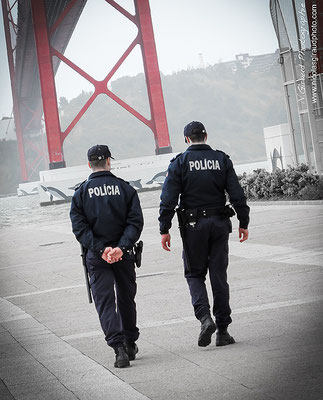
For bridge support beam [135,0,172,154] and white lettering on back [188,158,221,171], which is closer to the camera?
white lettering on back [188,158,221,171]

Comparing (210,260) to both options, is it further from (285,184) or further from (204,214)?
(285,184)

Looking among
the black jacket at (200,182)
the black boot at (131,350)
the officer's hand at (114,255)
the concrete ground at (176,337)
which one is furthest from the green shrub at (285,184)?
the officer's hand at (114,255)

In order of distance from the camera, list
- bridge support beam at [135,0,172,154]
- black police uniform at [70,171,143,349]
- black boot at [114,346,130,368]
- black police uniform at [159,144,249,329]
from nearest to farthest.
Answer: black boot at [114,346,130,368] < black police uniform at [70,171,143,349] < black police uniform at [159,144,249,329] < bridge support beam at [135,0,172,154]

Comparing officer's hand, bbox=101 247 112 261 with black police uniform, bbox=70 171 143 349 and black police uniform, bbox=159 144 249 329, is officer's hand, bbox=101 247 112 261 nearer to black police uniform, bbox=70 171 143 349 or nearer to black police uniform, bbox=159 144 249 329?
black police uniform, bbox=70 171 143 349

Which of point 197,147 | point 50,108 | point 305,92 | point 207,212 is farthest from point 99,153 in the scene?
point 50,108

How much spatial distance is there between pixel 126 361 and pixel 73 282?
3.89 m

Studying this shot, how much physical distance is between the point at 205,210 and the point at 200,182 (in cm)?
15

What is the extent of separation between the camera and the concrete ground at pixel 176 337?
9.91 ft

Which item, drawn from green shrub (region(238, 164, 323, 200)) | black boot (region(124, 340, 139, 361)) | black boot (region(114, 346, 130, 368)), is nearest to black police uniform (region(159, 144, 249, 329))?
black boot (region(124, 340, 139, 361))

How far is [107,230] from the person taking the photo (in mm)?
3820

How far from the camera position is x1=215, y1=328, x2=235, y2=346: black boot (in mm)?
3869

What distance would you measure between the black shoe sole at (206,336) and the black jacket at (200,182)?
0.59 metres

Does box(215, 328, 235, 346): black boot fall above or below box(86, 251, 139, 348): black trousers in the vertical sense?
below

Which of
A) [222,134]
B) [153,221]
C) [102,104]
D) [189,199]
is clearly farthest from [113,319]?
[102,104]
